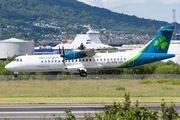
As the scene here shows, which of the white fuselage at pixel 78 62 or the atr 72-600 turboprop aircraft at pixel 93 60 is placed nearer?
the atr 72-600 turboprop aircraft at pixel 93 60

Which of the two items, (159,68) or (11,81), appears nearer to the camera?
(11,81)

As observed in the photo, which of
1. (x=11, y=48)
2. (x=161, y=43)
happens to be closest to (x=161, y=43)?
(x=161, y=43)

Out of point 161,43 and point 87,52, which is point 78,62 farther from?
point 161,43

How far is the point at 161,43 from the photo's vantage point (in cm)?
4919

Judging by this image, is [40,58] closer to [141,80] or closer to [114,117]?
[141,80]

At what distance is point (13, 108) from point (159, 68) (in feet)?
138

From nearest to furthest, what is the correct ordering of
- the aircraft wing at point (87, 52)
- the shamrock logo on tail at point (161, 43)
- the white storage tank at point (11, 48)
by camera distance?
the aircraft wing at point (87, 52) < the shamrock logo on tail at point (161, 43) < the white storage tank at point (11, 48)

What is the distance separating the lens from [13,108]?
92.3 ft

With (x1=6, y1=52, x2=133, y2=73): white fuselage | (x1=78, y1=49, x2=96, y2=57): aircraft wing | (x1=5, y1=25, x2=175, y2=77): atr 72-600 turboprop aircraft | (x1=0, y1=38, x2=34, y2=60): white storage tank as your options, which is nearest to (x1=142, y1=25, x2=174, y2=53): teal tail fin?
(x1=5, y1=25, x2=175, y2=77): atr 72-600 turboprop aircraft

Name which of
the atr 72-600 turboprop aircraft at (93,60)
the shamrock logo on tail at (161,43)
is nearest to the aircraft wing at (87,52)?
the atr 72-600 turboprop aircraft at (93,60)

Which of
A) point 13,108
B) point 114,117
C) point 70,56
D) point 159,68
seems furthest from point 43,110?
point 159,68

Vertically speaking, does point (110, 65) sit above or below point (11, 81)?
above

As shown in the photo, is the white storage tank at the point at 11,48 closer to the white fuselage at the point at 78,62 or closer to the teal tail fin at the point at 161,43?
the white fuselage at the point at 78,62

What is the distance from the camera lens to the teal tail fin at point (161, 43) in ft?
160
